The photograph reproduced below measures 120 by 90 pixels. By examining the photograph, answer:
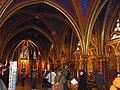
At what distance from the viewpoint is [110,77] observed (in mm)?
12859

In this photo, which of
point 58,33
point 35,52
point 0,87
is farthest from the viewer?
point 35,52

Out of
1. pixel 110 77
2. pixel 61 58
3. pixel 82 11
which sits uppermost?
pixel 82 11

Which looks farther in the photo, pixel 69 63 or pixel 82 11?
pixel 69 63

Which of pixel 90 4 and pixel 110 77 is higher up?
pixel 90 4

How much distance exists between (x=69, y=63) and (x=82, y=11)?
24.3 ft

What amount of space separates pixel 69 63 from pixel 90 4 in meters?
7.99

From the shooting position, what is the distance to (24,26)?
61.8 feet

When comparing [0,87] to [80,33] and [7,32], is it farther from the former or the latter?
[7,32]

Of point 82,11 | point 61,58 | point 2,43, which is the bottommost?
point 61,58

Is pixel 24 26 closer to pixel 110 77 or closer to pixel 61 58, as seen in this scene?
pixel 61 58

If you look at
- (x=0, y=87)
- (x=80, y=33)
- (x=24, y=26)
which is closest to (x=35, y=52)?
(x=24, y=26)

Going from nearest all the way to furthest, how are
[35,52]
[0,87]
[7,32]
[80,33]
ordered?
1. [0,87]
2. [80,33]
3. [7,32]
4. [35,52]

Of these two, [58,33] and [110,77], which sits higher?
[58,33]

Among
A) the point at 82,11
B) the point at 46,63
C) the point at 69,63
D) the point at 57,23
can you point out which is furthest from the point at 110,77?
the point at 46,63
